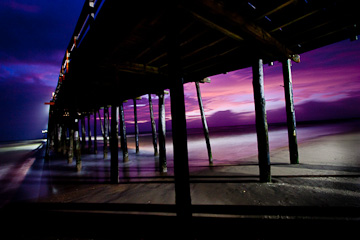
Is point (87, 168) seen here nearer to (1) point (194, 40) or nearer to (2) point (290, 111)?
(1) point (194, 40)

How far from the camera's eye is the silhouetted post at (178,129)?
224cm

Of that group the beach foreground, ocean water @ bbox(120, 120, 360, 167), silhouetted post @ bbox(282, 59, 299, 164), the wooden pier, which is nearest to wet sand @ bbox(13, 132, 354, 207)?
the beach foreground

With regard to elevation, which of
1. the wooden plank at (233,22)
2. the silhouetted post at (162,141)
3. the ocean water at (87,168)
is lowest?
the ocean water at (87,168)

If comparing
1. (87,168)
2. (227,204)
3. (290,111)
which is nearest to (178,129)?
(227,204)

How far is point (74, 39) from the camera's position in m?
4.76

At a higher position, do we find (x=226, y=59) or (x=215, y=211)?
(x=226, y=59)

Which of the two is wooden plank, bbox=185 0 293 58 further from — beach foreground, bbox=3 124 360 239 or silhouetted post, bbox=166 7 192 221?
beach foreground, bbox=3 124 360 239

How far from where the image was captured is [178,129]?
2.27 metres

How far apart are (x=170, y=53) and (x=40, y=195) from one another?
6.03 meters

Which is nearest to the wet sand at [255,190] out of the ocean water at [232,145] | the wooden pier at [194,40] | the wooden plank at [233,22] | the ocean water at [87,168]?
the wooden pier at [194,40]

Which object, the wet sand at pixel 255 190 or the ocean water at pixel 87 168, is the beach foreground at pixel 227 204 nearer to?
the wet sand at pixel 255 190

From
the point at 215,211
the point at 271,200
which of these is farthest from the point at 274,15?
the point at 215,211

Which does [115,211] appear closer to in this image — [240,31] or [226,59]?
[240,31]

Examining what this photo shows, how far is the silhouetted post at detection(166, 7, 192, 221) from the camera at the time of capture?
2240 millimetres
